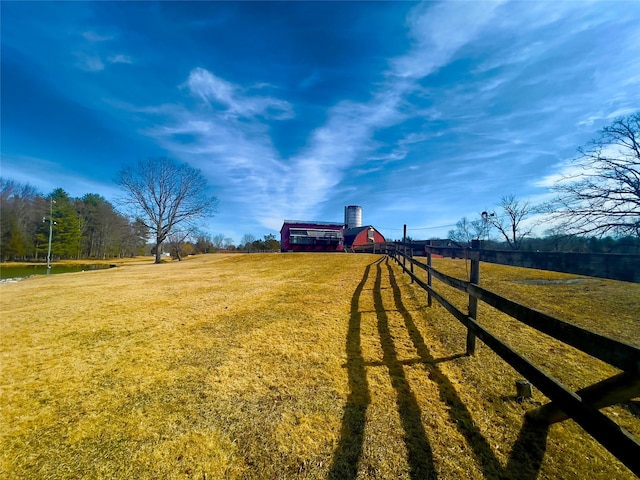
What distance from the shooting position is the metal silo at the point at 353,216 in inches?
2221

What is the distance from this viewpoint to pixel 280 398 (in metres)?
2.83

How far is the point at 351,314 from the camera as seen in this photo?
570 centimetres

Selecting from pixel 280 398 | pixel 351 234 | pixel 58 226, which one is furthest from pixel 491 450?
pixel 58 226

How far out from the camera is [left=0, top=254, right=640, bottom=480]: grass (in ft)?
6.66

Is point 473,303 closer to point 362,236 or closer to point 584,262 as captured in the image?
point 584,262

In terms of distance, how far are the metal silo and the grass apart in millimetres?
50922

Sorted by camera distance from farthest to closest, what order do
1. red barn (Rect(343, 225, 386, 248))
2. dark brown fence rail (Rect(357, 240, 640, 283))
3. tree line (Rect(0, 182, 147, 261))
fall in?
1. red barn (Rect(343, 225, 386, 248))
2. tree line (Rect(0, 182, 147, 261))
3. dark brown fence rail (Rect(357, 240, 640, 283))

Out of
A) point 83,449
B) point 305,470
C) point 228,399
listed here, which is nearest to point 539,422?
point 305,470

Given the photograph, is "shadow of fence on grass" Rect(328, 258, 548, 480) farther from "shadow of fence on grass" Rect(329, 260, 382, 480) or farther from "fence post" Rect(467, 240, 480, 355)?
"fence post" Rect(467, 240, 480, 355)

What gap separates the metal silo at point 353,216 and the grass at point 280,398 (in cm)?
5092

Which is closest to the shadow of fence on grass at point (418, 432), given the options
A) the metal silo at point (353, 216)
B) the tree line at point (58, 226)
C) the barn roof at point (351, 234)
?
the tree line at point (58, 226)

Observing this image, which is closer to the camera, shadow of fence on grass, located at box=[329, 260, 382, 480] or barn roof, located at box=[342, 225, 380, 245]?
shadow of fence on grass, located at box=[329, 260, 382, 480]

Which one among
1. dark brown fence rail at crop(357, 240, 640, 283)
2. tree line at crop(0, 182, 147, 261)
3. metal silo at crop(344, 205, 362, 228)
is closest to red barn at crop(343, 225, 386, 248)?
metal silo at crop(344, 205, 362, 228)

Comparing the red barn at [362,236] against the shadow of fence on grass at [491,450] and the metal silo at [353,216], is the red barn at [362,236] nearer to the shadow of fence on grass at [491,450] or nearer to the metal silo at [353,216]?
the metal silo at [353,216]
